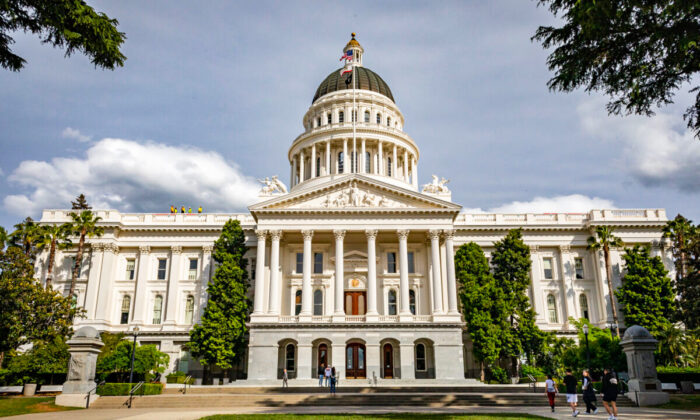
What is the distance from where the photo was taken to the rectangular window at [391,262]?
160 ft

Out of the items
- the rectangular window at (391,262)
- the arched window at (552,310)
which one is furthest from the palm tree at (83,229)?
the arched window at (552,310)

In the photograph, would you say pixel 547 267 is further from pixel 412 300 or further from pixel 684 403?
pixel 684 403

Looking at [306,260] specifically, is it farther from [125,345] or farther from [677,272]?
[677,272]

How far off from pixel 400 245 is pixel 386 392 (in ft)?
52.2

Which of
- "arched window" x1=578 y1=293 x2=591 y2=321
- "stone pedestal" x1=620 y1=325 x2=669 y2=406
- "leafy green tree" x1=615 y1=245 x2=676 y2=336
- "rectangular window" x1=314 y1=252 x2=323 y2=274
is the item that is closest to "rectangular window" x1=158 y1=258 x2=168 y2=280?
"rectangular window" x1=314 y1=252 x2=323 y2=274

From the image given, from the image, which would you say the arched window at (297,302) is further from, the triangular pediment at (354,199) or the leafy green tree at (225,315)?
the triangular pediment at (354,199)

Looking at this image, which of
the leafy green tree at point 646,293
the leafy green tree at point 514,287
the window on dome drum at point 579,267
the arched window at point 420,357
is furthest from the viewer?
the window on dome drum at point 579,267

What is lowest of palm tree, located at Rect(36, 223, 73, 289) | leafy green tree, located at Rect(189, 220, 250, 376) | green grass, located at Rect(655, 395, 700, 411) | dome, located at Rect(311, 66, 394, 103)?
green grass, located at Rect(655, 395, 700, 411)

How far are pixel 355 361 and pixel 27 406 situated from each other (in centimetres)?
2536

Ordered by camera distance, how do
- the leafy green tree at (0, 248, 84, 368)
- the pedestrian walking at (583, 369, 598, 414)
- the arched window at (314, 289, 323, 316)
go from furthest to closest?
the arched window at (314, 289, 323, 316)
the leafy green tree at (0, 248, 84, 368)
the pedestrian walking at (583, 369, 598, 414)

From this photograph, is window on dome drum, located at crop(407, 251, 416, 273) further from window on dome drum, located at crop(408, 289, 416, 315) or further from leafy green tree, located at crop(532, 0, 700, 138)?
leafy green tree, located at crop(532, 0, 700, 138)

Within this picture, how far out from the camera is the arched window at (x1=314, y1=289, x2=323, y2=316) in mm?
47656

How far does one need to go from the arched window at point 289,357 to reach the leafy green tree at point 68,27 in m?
31.3

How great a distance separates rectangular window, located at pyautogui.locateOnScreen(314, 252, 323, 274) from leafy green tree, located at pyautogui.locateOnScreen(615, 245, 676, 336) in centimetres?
2683
